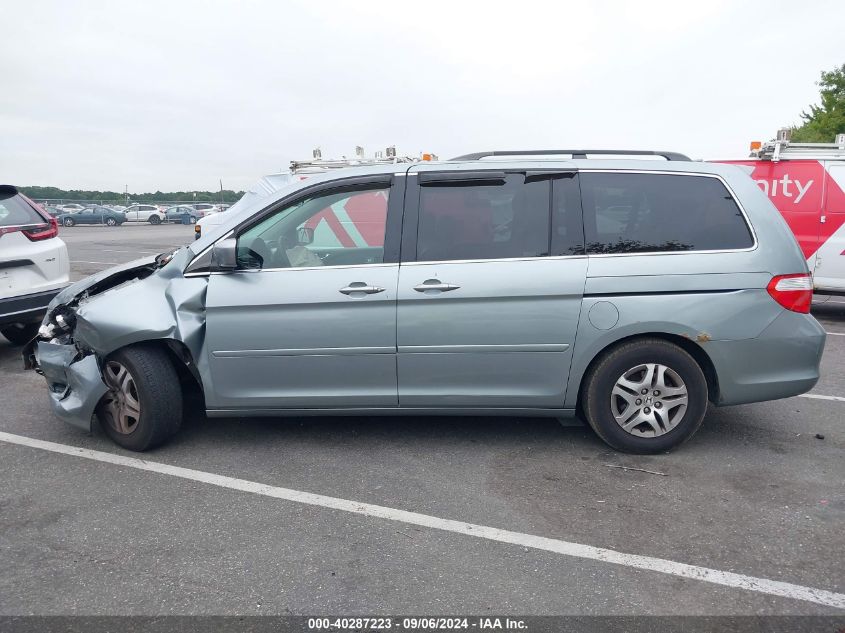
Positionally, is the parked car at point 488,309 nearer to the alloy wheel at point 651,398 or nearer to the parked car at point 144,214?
the alloy wheel at point 651,398

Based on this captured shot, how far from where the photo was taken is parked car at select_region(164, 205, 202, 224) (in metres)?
45.0

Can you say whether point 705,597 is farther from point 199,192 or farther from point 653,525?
point 199,192

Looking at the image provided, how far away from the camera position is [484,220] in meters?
4.10

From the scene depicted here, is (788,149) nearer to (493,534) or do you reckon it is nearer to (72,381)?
(493,534)

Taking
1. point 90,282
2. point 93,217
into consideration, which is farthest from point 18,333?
point 93,217

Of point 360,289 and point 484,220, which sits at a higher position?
point 484,220

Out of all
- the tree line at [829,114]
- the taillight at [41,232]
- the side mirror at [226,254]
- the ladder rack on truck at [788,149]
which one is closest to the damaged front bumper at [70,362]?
the side mirror at [226,254]

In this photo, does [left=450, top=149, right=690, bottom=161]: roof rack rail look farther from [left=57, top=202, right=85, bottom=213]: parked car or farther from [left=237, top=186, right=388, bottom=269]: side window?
[left=57, top=202, right=85, bottom=213]: parked car

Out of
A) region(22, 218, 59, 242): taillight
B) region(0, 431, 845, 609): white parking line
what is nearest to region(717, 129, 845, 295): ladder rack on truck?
region(0, 431, 845, 609): white parking line

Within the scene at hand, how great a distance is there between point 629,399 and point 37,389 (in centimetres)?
472

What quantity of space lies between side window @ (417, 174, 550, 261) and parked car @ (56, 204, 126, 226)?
43.2 metres

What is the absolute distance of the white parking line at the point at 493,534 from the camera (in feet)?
9.15

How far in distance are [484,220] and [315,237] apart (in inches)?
44.1

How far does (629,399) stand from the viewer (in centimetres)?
405
